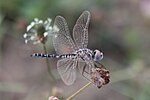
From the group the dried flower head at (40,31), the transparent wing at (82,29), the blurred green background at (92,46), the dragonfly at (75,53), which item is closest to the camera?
Answer: the dragonfly at (75,53)

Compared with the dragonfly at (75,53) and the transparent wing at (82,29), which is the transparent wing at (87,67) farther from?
the transparent wing at (82,29)

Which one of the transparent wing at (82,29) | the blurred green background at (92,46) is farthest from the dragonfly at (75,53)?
the blurred green background at (92,46)

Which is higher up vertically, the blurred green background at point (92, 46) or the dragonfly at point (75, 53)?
the dragonfly at point (75, 53)

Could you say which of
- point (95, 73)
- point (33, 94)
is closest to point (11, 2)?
point (33, 94)

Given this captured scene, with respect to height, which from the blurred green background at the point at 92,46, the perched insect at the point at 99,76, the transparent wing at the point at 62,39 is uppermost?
the transparent wing at the point at 62,39

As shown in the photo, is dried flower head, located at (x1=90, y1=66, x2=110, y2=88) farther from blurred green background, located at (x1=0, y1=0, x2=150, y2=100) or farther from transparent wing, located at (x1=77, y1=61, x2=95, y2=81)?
blurred green background, located at (x1=0, y1=0, x2=150, y2=100)

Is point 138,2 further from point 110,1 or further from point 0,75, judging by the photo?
point 0,75

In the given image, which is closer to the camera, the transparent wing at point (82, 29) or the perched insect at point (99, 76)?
the perched insect at point (99, 76)
